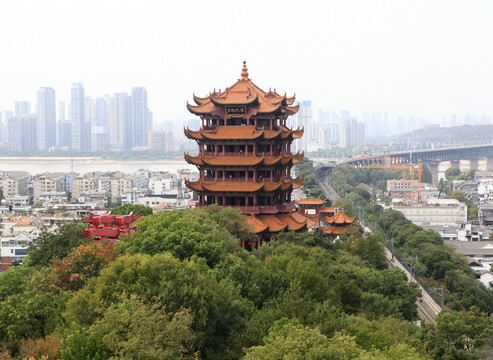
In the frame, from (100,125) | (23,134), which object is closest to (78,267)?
(23,134)

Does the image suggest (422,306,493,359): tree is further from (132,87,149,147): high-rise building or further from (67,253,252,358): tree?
(132,87,149,147): high-rise building

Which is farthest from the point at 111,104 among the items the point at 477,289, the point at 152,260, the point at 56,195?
the point at 152,260

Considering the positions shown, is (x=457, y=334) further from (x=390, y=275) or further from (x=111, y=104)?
(x=111, y=104)

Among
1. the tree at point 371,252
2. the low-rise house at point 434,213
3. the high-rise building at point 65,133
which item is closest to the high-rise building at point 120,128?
the high-rise building at point 65,133

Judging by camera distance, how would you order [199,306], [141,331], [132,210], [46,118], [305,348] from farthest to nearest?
[46,118] < [132,210] < [199,306] < [141,331] < [305,348]

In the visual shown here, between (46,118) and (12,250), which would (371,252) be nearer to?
(12,250)

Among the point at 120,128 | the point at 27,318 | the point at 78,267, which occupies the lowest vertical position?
the point at 27,318
